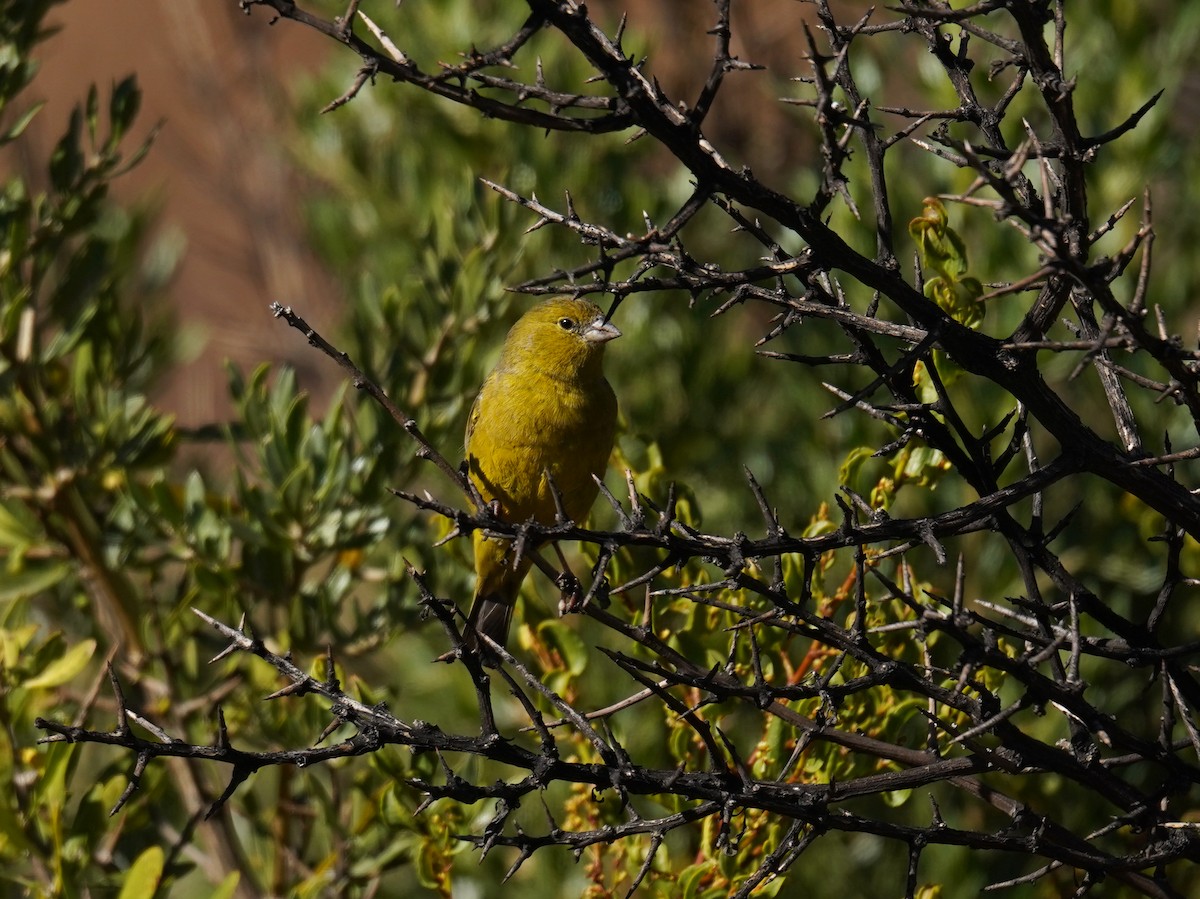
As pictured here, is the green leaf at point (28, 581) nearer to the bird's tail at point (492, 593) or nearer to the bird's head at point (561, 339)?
the bird's tail at point (492, 593)

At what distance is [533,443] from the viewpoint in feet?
12.3

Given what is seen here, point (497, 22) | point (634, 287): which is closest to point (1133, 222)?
point (497, 22)

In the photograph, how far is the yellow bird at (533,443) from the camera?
373 cm

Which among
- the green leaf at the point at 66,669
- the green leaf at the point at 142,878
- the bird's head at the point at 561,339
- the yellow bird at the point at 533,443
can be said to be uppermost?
the bird's head at the point at 561,339

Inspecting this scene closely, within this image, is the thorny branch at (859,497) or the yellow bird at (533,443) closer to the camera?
the thorny branch at (859,497)

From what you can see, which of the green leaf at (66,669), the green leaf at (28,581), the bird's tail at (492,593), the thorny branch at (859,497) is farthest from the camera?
the bird's tail at (492,593)

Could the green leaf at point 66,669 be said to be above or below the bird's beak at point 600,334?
below

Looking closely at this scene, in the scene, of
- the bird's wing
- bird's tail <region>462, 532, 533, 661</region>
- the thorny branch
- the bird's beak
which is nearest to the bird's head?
the bird's beak

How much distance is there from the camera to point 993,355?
1.99 m

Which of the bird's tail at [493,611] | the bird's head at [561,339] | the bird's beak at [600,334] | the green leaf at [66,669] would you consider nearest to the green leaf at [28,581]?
the green leaf at [66,669]

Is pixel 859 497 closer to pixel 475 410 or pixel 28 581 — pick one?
pixel 475 410

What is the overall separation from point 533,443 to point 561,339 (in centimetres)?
50

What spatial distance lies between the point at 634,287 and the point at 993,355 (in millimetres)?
547

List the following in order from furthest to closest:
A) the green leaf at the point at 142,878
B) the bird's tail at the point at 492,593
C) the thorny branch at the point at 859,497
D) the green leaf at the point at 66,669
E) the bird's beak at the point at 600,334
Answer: the bird's beak at the point at 600,334, the bird's tail at the point at 492,593, the green leaf at the point at 66,669, the green leaf at the point at 142,878, the thorny branch at the point at 859,497
